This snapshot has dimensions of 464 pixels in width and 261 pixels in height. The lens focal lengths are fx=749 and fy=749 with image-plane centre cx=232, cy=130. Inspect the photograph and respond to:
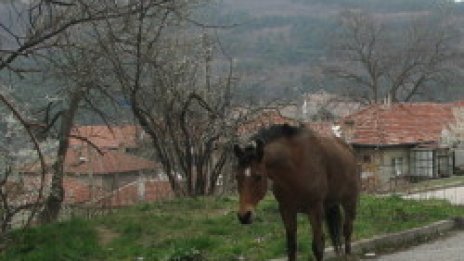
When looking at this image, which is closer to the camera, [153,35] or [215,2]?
[153,35]

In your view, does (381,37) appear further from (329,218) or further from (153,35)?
(329,218)

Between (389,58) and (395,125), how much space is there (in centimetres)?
1900

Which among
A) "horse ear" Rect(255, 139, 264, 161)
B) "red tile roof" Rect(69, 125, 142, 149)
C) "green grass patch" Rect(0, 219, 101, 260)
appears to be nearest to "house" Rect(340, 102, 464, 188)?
"red tile roof" Rect(69, 125, 142, 149)

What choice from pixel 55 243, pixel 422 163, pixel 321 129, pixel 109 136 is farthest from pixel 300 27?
pixel 55 243

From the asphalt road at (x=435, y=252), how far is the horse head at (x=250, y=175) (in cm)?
334

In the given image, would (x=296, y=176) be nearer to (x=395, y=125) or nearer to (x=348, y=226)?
(x=348, y=226)

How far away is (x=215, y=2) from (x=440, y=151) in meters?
35.2

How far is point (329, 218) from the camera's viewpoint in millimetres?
10039

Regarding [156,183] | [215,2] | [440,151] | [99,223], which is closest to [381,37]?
[440,151]

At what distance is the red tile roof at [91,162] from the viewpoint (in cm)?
1805

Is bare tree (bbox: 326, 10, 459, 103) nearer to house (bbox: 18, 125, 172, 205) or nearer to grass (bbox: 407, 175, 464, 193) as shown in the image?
grass (bbox: 407, 175, 464, 193)

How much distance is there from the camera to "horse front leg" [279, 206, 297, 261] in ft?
28.9

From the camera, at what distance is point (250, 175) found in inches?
312

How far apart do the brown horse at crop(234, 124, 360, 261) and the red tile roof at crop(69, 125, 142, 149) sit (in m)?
7.50
